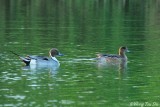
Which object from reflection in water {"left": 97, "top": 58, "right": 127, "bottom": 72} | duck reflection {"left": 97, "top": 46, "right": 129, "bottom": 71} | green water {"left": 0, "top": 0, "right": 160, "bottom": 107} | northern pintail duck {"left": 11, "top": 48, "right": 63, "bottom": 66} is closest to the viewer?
green water {"left": 0, "top": 0, "right": 160, "bottom": 107}

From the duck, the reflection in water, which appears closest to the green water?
the reflection in water

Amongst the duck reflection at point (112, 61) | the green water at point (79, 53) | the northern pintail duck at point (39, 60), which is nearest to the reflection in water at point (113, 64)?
the duck reflection at point (112, 61)

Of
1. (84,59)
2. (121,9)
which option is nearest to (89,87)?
(84,59)

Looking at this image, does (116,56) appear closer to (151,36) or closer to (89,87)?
(89,87)

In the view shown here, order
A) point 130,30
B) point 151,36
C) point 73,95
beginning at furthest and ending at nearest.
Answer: point 130,30 → point 151,36 → point 73,95

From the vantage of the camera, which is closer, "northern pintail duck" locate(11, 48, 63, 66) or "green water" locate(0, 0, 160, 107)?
"green water" locate(0, 0, 160, 107)

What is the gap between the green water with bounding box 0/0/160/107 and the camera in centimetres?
2378

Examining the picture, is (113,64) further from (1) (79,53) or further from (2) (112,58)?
(1) (79,53)

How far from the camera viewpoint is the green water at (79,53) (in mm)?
23781

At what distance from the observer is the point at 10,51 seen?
33.5 metres

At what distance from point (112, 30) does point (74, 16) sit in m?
→ 10.5

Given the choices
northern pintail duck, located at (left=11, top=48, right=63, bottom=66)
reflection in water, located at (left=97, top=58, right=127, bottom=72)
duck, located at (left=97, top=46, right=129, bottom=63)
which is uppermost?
northern pintail duck, located at (left=11, top=48, right=63, bottom=66)

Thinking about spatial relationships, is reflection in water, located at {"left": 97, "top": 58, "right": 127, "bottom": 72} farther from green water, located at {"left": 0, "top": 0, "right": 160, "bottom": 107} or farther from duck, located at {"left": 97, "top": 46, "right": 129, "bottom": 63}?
green water, located at {"left": 0, "top": 0, "right": 160, "bottom": 107}

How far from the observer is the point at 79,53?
33.7 metres
